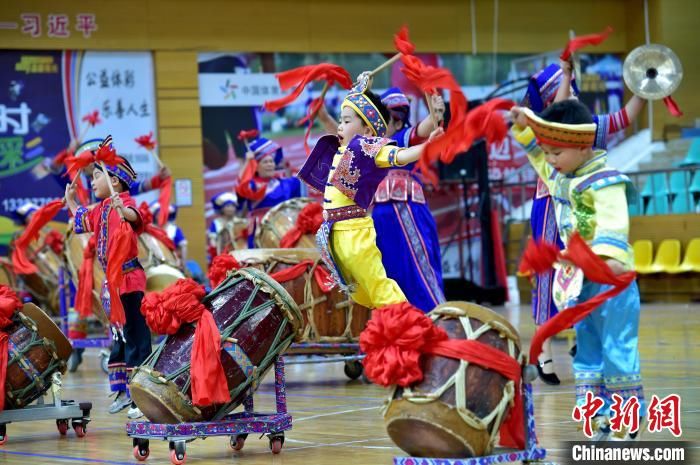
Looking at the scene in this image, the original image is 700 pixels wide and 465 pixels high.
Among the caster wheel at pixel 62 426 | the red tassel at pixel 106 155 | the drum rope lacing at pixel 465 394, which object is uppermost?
the red tassel at pixel 106 155

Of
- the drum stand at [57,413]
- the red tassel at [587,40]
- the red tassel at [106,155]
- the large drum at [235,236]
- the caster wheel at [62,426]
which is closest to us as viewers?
the red tassel at [587,40]

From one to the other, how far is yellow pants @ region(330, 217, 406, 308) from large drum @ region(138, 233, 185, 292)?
352 centimetres

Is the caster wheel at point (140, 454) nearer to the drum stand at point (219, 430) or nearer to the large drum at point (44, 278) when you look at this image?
the drum stand at point (219, 430)

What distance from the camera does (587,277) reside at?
2873 millimetres

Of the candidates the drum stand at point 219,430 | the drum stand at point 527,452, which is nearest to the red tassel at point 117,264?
the drum stand at point 219,430

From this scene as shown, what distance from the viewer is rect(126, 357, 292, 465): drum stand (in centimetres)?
362

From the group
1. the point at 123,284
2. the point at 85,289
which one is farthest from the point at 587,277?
the point at 85,289

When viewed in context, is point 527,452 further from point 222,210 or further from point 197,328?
point 222,210

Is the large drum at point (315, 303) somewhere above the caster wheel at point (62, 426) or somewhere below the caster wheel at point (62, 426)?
above

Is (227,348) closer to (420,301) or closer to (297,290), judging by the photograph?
(420,301)

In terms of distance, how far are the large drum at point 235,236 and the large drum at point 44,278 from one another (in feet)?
7.65

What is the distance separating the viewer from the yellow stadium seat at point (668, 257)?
11.5 meters

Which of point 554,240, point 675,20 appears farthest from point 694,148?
point 554,240

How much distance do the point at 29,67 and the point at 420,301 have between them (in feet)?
29.2
